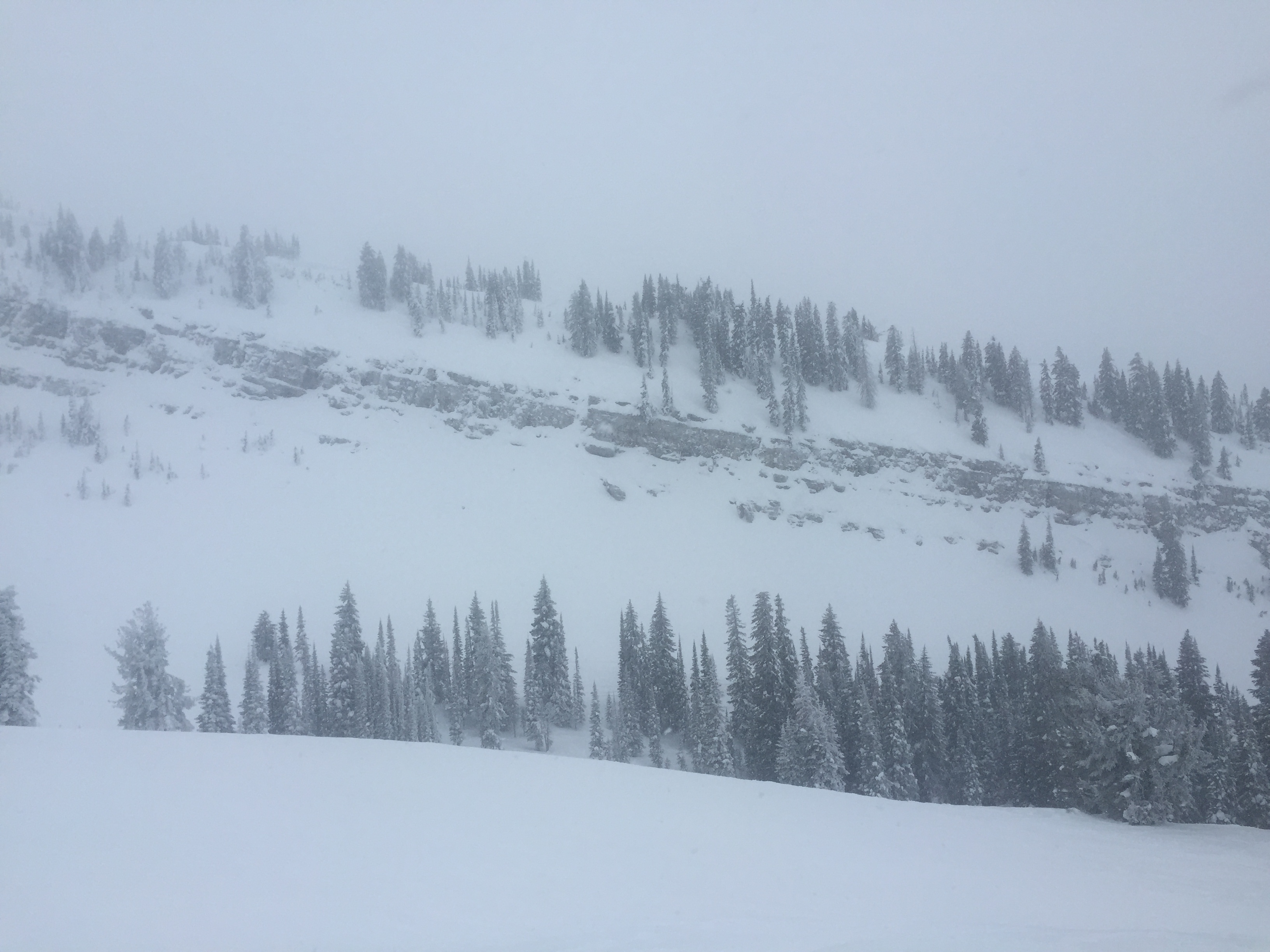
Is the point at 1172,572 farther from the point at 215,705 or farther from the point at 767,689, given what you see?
the point at 215,705

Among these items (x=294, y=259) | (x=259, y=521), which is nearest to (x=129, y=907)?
(x=259, y=521)

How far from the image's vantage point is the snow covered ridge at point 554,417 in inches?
3831

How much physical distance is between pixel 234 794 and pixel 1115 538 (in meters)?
105

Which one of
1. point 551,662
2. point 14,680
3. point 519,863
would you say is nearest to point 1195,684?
point 551,662

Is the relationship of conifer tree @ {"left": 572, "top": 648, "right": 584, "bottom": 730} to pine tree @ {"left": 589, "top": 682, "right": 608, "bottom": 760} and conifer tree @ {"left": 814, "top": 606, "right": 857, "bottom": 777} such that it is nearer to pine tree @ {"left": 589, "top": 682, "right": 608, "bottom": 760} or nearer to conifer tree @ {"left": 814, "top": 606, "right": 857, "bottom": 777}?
pine tree @ {"left": 589, "top": 682, "right": 608, "bottom": 760}

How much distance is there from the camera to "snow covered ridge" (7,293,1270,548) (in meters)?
97.3

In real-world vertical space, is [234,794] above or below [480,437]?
below

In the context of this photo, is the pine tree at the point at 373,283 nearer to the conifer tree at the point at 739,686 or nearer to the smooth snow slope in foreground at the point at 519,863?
the conifer tree at the point at 739,686

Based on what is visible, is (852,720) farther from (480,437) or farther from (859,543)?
(480,437)

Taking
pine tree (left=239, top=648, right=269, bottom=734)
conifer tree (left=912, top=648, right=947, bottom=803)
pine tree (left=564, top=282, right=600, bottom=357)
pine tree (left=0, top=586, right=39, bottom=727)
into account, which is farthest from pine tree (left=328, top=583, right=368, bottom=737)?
pine tree (left=564, top=282, right=600, bottom=357)

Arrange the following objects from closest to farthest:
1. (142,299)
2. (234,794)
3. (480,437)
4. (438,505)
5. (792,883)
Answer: (792,883), (234,794), (438,505), (480,437), (142,299)

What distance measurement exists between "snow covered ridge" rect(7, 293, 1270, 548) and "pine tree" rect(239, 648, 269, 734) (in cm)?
5367

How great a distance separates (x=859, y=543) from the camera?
93.0 meters

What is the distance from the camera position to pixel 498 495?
9044 centimetres
